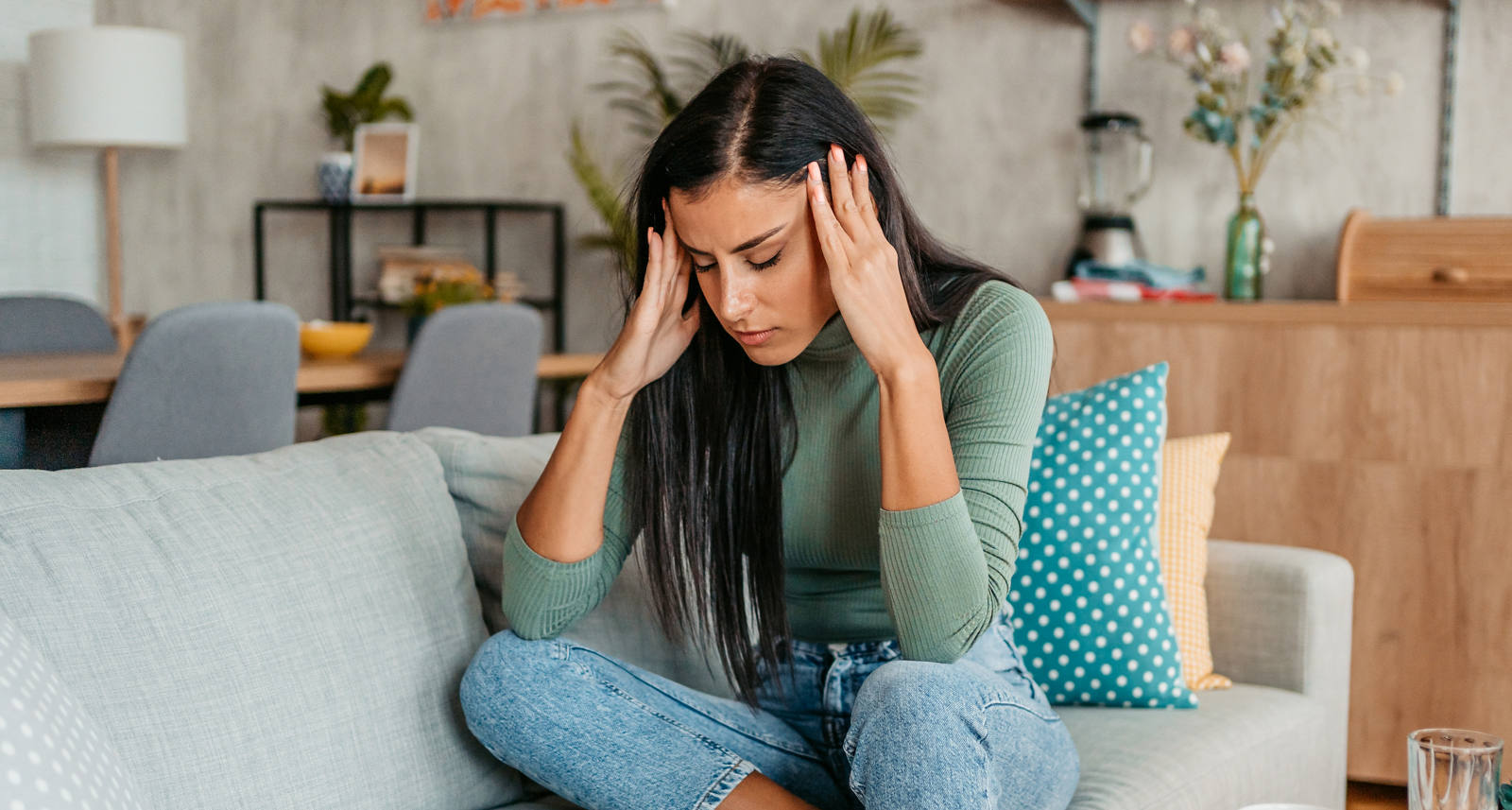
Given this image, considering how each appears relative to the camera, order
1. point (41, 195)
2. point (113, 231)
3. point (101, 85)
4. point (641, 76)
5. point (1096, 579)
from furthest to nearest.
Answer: point (41, 195) < point (113, 231) < point (101, 85) < point (641, 76) < point (1096, 579)

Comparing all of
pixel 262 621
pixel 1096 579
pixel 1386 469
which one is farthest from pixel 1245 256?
pixel 262 621

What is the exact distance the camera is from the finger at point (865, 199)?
3.90 feet

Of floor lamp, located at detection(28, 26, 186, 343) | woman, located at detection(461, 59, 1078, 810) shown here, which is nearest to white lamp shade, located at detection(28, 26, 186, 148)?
floor lamp, located at detection(28, 26, 186, 343)

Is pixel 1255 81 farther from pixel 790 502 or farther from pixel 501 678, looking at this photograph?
pixel 501 678

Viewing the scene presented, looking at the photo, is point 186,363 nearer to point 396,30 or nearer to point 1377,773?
point 1377,773

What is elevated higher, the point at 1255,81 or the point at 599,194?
the point at 1255,81

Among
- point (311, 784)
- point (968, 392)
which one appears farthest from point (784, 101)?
point (311, 784)

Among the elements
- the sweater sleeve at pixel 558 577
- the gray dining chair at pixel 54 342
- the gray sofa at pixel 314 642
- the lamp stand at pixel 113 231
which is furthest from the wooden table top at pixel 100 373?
the lamp stand at pixel 113 231

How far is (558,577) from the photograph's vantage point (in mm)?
1256

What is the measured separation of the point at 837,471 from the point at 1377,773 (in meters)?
1.47

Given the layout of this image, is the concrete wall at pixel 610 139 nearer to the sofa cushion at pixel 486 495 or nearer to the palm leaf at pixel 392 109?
the palm leaf at pixel 392 109

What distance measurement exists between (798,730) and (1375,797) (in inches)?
56.9

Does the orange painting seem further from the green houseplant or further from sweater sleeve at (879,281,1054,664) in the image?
sweater sleeve at (879,281,1054,664)

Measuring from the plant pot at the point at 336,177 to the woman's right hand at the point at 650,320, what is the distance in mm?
3213
